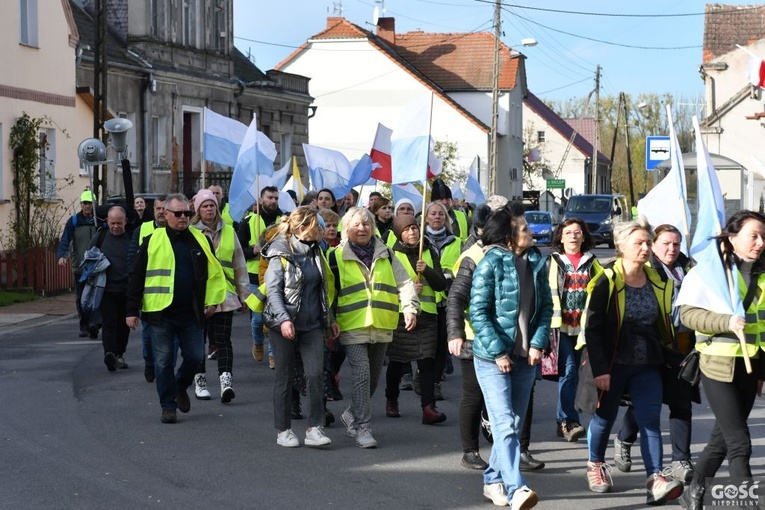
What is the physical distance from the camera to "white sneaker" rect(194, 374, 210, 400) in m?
11.3

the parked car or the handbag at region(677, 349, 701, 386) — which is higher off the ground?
the parked car

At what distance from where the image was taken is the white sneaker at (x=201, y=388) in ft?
37.0

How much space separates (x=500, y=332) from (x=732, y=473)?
5.01ft

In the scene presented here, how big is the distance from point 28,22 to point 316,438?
2141 cm

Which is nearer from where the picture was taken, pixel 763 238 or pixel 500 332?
pixel 763 238

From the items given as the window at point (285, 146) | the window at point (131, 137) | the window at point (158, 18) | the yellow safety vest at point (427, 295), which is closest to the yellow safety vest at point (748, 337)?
the yellow safety vest at point (427, 295)

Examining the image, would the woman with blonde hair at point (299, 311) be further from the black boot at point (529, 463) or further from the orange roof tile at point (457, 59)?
the orange roof tile at point (457, 59)

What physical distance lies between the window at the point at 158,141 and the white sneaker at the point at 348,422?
25.5 metres

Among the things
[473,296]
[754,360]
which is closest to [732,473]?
[754,360]

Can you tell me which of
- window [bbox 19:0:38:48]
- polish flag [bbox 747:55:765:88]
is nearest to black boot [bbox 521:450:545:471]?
polish flag [bbox 747:55:765:88]

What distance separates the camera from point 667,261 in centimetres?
873

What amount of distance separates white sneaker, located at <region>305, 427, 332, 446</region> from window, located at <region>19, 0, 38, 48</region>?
68.2 feet

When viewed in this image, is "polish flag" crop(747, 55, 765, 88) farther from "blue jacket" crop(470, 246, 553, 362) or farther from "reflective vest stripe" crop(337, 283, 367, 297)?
"blue jacket" crop(470, 246, 553, 362)

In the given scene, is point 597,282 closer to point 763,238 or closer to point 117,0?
point 763,238
